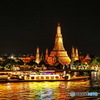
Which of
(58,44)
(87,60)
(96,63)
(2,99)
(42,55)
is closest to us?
(2,99)

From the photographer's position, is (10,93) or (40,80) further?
(40,80)

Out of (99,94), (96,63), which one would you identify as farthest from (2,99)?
(96,63)

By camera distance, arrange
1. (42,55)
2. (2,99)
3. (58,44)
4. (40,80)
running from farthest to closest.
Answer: (42,55) < (58,44) < (40,80) < (2,99)

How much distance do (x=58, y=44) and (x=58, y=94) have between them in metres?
44.9

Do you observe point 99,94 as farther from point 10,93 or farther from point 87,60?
point 87,60

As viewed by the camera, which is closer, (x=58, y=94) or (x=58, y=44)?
(x=58, y=94)

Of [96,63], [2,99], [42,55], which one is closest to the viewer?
[2,99]

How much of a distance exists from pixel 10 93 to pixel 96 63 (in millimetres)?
55173

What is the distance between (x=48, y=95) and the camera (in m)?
23.8

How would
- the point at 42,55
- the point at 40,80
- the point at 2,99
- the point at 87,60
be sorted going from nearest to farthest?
the point at 2,99 < the point at 40,80 < the point at 42,55 < the point at 87,60

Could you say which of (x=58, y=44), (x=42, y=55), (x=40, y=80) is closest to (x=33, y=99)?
(x=40, y=80)

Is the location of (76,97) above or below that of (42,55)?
below

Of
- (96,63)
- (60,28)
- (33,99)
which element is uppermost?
(60,28)

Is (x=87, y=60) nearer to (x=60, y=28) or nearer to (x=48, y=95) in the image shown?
(x=60, y=28)
